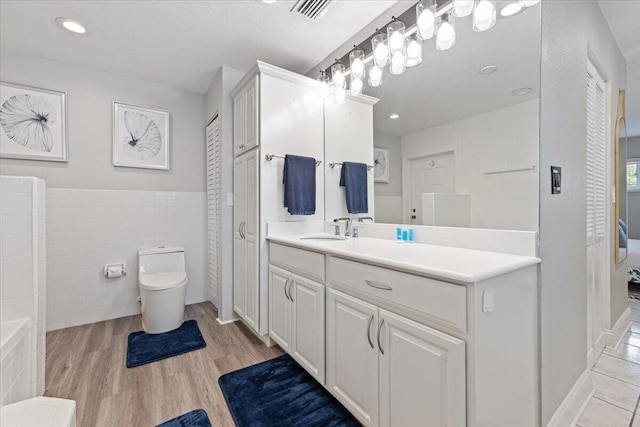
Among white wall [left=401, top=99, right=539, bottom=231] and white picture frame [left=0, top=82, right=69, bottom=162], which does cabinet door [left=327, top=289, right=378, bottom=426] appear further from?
white picture frame [left=0, top=82, right=69, bottom=162]

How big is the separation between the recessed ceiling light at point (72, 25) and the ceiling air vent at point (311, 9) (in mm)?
1572

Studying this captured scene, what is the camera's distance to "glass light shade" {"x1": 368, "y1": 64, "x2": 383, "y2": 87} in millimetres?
1852

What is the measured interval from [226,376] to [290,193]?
1.30m

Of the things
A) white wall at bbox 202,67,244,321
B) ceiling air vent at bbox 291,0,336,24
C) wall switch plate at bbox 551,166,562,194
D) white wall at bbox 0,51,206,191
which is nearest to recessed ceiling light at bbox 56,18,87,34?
white wall at bbox 0,51,206,191

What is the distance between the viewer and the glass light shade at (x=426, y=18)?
149 cm

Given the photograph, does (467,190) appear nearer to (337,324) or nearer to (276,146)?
(337,324)

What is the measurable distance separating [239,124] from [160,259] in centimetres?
155

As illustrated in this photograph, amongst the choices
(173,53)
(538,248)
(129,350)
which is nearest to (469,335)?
(538,248)

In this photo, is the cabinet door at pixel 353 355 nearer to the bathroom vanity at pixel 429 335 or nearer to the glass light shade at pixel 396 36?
the bathroom vanity at pixel 429 335

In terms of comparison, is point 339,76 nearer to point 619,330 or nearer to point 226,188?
point 226,188

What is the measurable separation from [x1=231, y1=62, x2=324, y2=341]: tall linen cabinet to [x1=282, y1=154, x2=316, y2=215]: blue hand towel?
10 centimetres

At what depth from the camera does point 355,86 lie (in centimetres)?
206

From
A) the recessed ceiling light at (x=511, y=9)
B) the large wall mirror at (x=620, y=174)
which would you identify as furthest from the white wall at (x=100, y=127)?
the large wall mirror at (x=620, y=174)

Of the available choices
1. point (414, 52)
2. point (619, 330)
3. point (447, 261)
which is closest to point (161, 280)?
point (447, 261)
